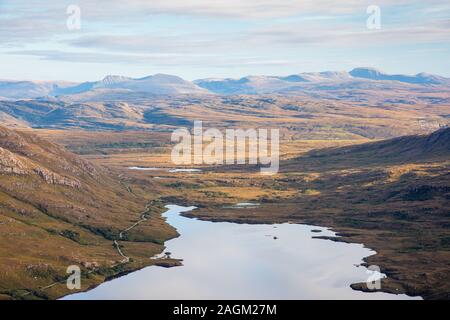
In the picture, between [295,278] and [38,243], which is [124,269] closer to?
[38,243]

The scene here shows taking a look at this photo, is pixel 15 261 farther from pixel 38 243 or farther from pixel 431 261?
pixel 431 261
